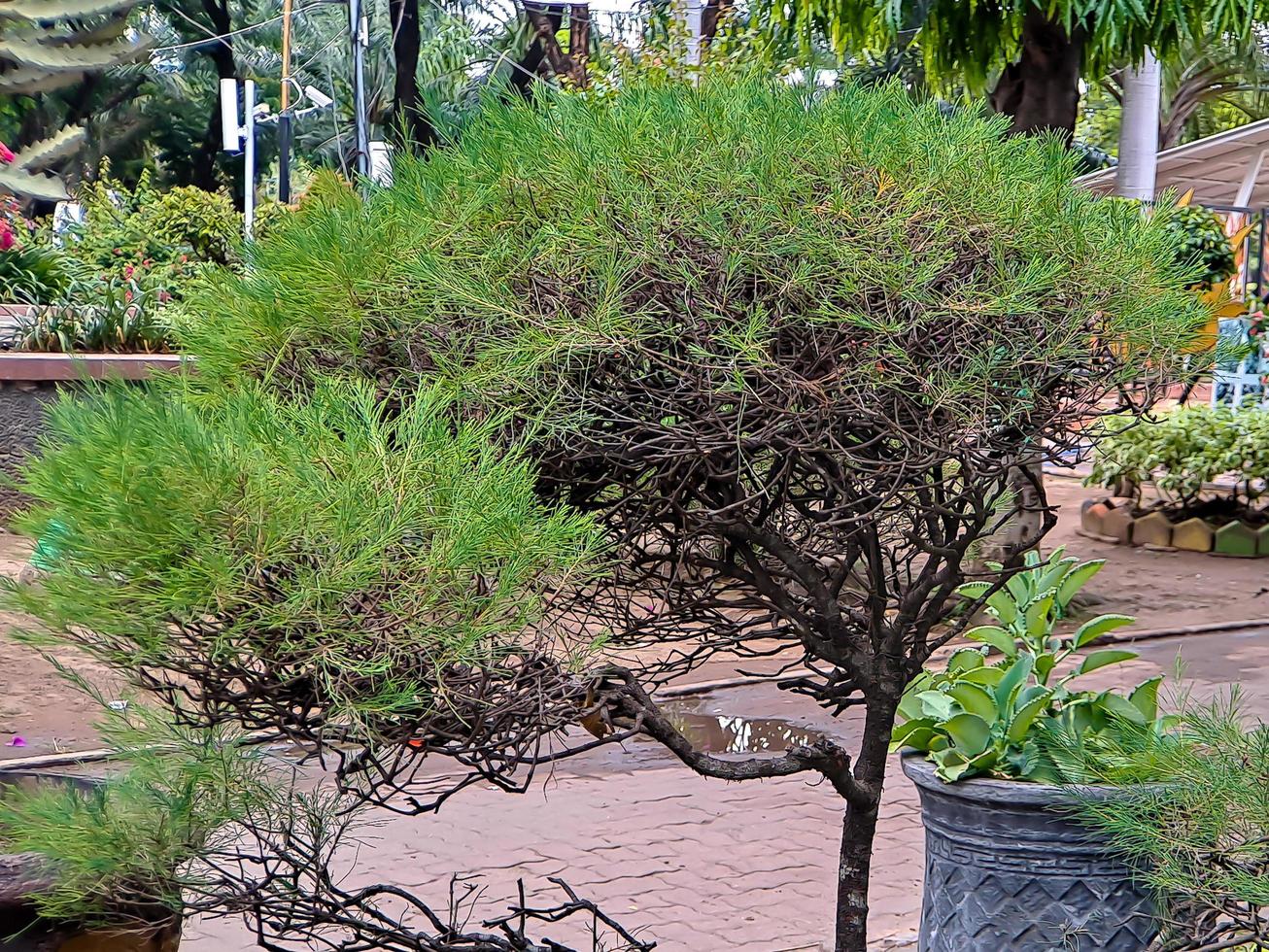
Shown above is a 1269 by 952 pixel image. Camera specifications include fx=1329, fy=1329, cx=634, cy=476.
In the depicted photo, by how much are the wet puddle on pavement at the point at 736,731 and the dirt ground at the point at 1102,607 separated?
447mm

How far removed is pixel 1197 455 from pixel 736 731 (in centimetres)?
645

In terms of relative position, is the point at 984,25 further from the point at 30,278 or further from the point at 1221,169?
the point at 1221,169

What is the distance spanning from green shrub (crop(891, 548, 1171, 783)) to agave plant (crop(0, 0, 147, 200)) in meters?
30.3

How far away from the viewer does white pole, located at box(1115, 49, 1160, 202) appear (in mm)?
12383

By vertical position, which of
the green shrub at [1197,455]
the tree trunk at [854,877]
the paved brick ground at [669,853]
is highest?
the green shrub at [1197,455]

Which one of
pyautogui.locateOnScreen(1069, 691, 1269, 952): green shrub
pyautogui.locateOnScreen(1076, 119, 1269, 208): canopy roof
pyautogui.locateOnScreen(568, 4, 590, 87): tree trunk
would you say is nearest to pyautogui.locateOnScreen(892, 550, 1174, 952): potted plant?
pyautogui.locateOnScreen(1069, 691, 1269, 952): green shrub

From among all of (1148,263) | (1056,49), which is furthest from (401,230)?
(1056,49)

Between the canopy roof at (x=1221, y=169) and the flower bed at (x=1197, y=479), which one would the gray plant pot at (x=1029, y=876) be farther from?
the canopy roof at (x=1221, y=169)

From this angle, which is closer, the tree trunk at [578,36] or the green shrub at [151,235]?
the tree trunk at [578,36]

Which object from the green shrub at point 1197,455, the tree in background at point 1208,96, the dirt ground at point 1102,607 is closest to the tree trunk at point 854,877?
the dirt ground at point 1102,607

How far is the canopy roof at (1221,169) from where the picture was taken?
49.2ft

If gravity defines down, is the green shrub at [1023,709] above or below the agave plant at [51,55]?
below

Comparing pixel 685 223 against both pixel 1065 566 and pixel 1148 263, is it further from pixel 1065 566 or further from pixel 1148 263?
pixel 1065 566

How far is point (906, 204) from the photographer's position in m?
2.18
